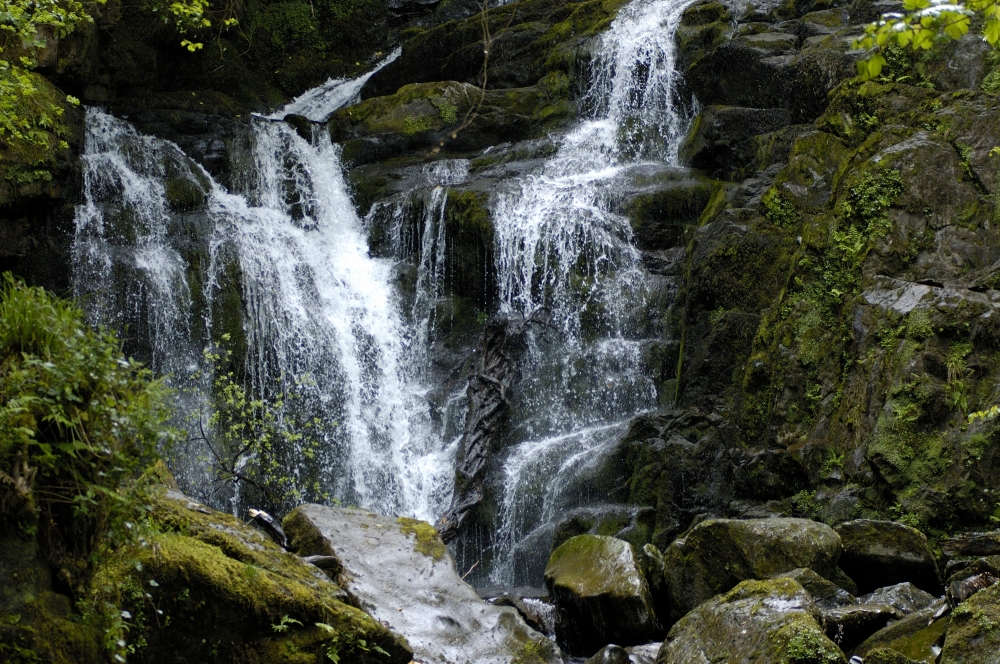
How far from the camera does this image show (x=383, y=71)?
2155 centimetres

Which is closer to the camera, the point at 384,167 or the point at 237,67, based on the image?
the point at 384,167

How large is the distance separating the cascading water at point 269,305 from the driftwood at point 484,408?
0.55 meters

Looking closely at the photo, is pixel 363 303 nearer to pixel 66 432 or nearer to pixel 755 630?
pixel 755 630

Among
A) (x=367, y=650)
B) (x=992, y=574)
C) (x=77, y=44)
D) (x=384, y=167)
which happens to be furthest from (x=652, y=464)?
(x=77, y=44)

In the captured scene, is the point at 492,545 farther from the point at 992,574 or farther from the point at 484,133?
the point at 484,133

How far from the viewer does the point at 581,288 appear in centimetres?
1459

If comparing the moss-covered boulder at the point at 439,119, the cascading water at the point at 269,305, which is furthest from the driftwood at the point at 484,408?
the moss-covered boulder at the point at 439,119

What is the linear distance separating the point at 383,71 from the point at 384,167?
15.7 ft

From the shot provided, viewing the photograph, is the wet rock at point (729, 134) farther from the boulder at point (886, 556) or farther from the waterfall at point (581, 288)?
the boulder at point (886, 556)

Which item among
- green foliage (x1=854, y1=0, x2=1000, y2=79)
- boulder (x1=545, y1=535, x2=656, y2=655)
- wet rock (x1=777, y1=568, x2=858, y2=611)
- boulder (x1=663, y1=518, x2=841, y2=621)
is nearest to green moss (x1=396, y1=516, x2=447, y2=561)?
boulder (x1=545, y1=535, x2=656, y2=655)

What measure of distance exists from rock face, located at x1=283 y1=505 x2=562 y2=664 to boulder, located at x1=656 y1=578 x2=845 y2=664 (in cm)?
95

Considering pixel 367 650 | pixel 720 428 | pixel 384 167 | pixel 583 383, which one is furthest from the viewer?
pixel 384 167

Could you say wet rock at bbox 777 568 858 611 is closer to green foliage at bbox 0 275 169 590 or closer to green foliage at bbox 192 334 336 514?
green foliage at bbox 0 275 169 590

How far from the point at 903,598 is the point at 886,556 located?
2.05 ft
